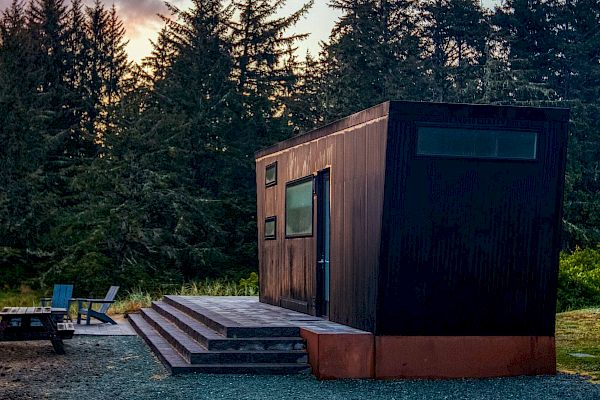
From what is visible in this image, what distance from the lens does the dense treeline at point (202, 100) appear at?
1024 inches

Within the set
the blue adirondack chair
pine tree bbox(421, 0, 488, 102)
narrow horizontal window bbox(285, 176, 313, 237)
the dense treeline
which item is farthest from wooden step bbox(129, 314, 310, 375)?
pine tree bbox(421, 0, 488, 102)

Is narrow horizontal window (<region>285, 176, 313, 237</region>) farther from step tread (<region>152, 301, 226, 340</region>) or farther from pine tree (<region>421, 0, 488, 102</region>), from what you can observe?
pine tree (<region>421, 0, 488, 102</region>)

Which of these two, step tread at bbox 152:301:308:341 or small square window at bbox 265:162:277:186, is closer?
step tread at bbox 152:301:308:341

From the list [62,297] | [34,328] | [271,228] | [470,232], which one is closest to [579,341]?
[470,232]

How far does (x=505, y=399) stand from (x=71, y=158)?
24.3 m

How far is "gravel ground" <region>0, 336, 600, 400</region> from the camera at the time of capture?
25.6 ft

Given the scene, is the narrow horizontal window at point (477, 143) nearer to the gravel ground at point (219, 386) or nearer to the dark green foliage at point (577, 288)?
the gravel ground at point (219, 386)

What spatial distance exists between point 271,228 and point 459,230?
4.73m

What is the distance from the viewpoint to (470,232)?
907 centimetres

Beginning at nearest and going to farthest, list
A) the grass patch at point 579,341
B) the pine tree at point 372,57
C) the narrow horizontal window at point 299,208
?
the grass patch at point 579,341, the narrow horizontal window at point 299,208, the pine tree at point 372,57

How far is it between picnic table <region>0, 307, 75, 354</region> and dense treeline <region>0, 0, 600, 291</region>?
46.4ft

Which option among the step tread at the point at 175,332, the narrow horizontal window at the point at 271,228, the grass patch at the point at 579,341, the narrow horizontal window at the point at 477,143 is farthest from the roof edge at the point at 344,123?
the grass patch at the point at 579,341

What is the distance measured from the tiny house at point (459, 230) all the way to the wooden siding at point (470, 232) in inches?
0.4

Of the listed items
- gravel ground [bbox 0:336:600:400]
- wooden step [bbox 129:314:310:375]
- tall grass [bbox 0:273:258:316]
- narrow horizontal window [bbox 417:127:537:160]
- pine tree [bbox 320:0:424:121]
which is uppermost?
pine tree [bbox 320:0:424:121]
